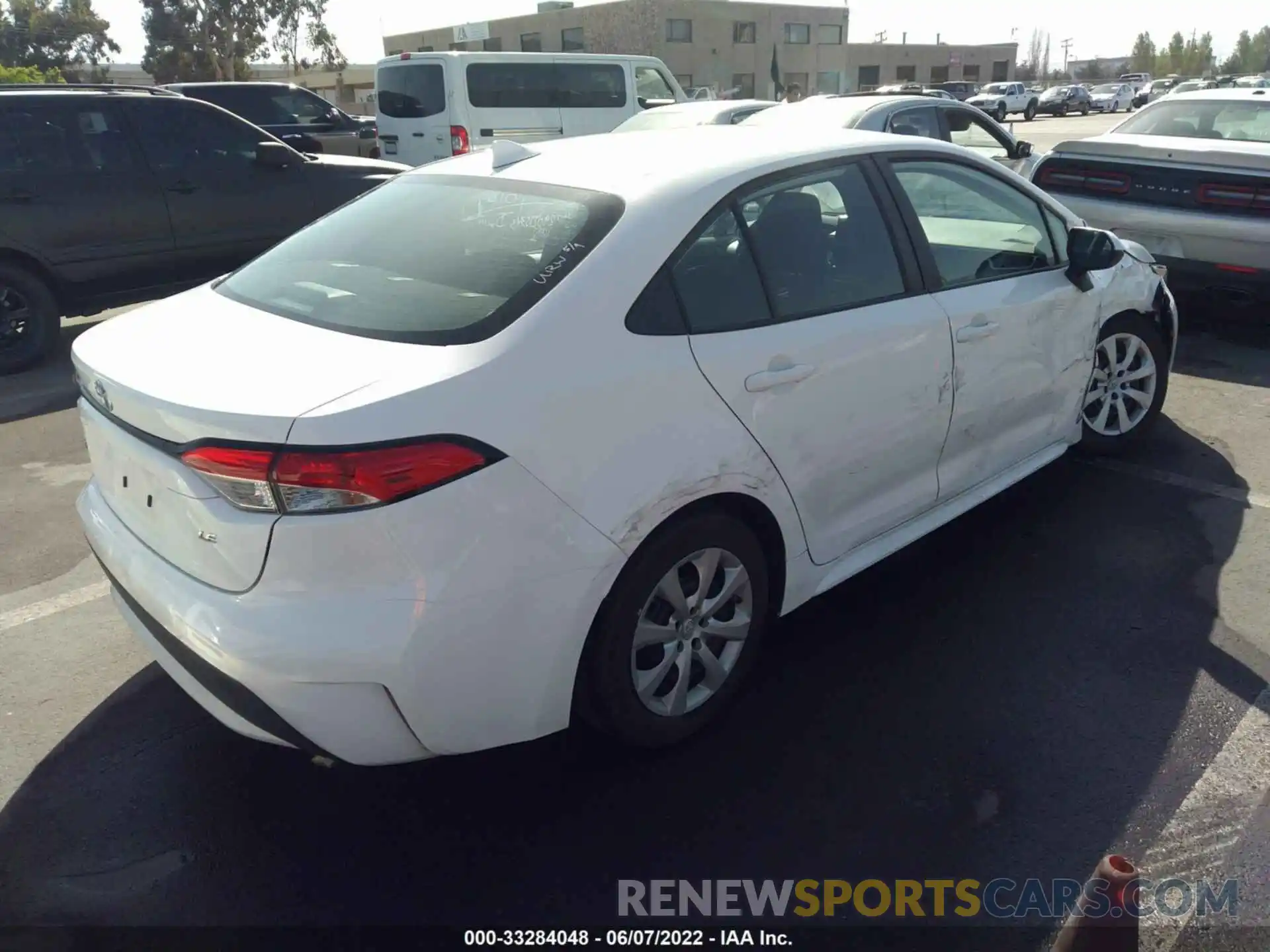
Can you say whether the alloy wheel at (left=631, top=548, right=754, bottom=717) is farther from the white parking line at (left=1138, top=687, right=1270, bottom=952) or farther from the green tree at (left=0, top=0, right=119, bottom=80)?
the green tree at (left=0, top=0, right=119, bottom=80)

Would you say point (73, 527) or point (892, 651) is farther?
point (73, 527)

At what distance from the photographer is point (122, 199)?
7.36 metres

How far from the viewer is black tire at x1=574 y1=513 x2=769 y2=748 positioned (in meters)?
2.55

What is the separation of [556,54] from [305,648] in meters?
14.9

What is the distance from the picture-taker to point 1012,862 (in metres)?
2.51

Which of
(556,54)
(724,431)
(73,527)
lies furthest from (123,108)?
(556,54)

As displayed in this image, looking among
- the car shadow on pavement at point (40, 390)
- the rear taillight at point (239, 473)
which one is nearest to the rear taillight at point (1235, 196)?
the rear taillight at point (239, 473)

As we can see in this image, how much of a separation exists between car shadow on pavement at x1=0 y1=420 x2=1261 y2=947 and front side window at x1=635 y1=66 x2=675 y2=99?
14.2 metres

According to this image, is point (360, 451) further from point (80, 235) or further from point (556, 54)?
point (556, 54)

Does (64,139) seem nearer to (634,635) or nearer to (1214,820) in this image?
(634,635)

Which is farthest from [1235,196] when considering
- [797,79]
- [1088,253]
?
[797,79]

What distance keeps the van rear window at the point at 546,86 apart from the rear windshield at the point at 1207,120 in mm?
8837

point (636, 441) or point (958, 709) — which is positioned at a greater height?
point (636, 441)

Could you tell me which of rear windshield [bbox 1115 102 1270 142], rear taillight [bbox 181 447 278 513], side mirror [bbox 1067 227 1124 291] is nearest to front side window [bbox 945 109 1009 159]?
rear windshield [bbox 1115 102 1270 142]
